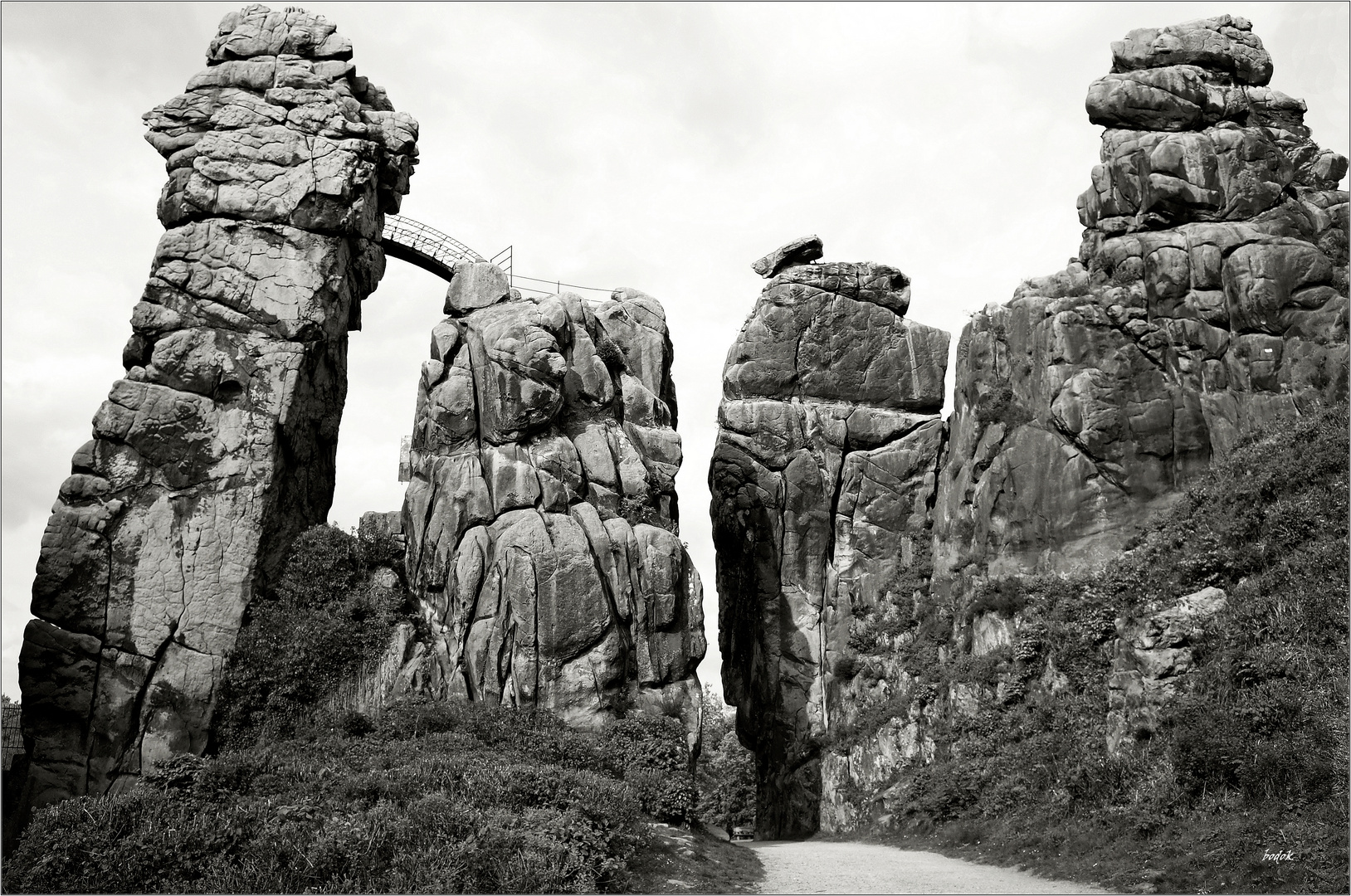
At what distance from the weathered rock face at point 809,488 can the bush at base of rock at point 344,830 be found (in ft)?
65.4

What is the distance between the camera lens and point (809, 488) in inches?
1863

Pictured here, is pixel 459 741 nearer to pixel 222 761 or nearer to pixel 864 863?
pixel 222 761

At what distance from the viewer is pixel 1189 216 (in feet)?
130

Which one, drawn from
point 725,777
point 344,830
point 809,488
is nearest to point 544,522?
point 809,488

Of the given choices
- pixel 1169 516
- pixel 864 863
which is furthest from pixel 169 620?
pixel 1169 516

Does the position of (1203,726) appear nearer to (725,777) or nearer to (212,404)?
(212,404)

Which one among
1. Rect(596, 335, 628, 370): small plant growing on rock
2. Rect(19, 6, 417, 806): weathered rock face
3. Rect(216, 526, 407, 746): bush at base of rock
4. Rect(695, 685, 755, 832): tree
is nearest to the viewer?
Rect(19, 6, 417, 806): weathered rock face


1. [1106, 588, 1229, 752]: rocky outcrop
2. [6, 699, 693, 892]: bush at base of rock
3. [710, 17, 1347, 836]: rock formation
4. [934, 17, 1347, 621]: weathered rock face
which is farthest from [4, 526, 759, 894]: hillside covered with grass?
[934, 17, 1347, 621]: weathered rock face

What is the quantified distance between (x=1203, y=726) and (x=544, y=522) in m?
20.6

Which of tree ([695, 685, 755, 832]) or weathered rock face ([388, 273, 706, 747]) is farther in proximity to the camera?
tree ([695, 685, 755, 832])

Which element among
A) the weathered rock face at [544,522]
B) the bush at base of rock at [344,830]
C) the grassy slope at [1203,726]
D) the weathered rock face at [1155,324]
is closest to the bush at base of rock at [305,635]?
the weathered rock face at [544,522]

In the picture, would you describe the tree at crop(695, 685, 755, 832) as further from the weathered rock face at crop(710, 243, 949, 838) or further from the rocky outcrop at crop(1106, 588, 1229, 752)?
the rocky outcrop at crop(1106, 588, 1229, 752)

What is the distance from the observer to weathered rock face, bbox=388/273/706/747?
33969mm

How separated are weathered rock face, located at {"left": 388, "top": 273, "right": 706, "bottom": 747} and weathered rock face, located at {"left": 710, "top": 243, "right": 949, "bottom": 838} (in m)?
8.75
